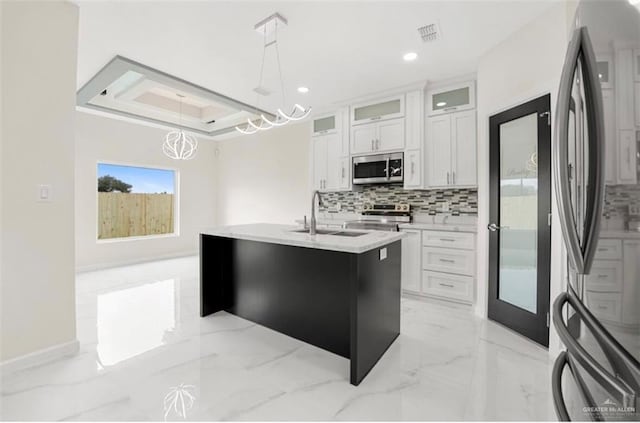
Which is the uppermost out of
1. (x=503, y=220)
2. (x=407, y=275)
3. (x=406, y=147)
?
(x=406, y=147)

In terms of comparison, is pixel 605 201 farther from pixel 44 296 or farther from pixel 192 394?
pixel 44 296

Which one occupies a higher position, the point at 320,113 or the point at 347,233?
the point at 320,113

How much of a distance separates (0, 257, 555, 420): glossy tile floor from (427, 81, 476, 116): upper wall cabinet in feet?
8.02

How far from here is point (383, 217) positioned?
4.17 metres

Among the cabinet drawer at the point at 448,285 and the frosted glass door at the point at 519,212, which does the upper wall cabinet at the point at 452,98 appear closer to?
the frosted glass door at the point at 519,212

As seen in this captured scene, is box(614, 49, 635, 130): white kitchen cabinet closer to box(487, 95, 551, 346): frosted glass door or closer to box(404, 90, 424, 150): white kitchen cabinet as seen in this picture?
box(487, 95, 551, 346): frosted glass door

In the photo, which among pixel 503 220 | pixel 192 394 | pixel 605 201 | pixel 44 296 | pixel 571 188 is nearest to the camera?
pixel 605 201

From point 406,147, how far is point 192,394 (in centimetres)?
343

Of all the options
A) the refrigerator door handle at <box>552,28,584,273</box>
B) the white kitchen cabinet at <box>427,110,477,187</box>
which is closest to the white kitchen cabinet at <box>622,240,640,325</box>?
the refrigerator door handle at <box>552,28,584,273</box>

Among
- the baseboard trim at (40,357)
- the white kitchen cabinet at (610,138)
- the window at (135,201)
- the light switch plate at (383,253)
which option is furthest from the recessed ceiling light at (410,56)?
the window at (135,201)

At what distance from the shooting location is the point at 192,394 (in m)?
1.74

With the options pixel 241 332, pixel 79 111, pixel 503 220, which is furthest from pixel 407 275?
pixel 79 111

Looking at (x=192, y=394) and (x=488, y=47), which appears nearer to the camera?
(x=192, y=394)

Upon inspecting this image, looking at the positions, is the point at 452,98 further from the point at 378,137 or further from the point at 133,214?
the point at 133,214
